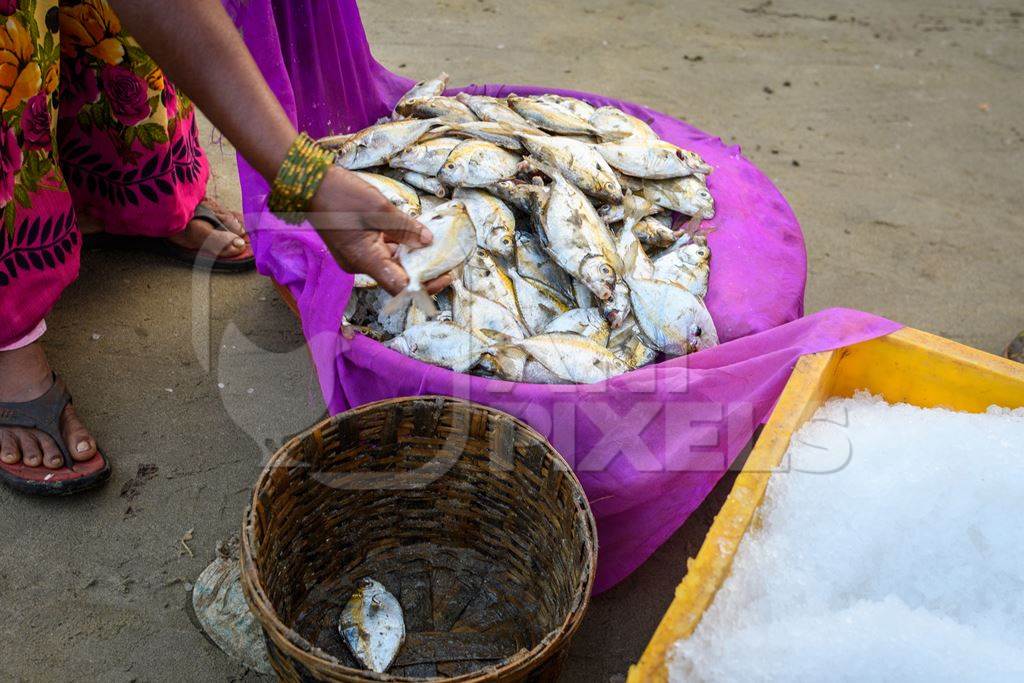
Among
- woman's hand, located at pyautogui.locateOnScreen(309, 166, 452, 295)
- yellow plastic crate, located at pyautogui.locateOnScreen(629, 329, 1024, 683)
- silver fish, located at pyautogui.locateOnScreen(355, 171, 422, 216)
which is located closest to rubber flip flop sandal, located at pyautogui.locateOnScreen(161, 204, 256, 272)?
silver fish, located at pyautogui.locateOnScreen(355, 171, 422, 216)

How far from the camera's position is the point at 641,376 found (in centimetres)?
176

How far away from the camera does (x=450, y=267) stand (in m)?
1.85

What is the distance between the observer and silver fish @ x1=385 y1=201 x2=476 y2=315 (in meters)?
1.64

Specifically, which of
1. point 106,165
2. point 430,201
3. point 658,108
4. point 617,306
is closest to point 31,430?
point 106,165

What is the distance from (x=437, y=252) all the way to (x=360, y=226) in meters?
0.27

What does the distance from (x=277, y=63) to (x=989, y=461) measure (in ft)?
6.16

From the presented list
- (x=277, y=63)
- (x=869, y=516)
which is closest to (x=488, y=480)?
(x=869, y=516)

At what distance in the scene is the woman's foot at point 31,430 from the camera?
2.06 m

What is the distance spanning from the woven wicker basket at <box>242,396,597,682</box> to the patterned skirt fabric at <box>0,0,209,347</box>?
3.18 feet

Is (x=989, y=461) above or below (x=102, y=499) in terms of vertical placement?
above

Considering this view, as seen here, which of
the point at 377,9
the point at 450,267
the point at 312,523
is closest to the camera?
the point at 312,523

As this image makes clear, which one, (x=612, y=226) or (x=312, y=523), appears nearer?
(x=312, y=523)

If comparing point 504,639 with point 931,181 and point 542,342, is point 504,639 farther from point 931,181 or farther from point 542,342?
point 931,181

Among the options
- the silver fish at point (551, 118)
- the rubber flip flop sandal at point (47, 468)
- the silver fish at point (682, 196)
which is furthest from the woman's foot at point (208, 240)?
the silver fish at point (682, 196)
